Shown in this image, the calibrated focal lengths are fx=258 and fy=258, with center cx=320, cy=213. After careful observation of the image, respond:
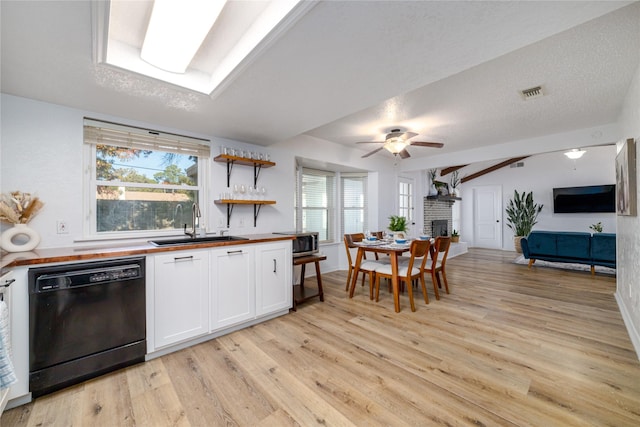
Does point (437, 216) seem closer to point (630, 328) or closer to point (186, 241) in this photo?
point (630, 328)

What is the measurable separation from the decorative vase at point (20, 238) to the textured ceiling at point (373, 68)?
1065 mm

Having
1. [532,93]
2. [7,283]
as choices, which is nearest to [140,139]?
[7,283]

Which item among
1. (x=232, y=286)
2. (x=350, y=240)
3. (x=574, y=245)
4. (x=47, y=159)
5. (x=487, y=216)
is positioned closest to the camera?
(x=47, y=159)

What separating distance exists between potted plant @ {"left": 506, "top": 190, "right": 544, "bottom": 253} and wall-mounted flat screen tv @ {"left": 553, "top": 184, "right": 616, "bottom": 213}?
0.46m

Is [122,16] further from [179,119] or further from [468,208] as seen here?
[468,208]

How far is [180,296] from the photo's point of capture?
86.4 inches

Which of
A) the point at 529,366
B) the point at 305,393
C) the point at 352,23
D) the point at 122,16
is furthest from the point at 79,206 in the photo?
the point at 529,366

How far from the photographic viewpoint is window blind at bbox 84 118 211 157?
2.38 m

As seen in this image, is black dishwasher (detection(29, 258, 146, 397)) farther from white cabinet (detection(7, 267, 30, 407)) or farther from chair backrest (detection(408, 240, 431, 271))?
chair backrest (detection(408, 240, 431, 271))

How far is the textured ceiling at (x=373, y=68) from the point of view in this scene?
4.27ft

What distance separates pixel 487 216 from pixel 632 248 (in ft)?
21.5

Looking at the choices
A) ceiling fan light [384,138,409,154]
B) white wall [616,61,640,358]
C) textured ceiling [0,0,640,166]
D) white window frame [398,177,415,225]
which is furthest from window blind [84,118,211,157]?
white window frame [398,177,415,225]

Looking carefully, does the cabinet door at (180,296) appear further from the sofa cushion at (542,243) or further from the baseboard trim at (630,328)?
the sofa cushion at (542,243)

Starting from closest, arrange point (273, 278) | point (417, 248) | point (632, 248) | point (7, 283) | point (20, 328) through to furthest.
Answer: point (7, 283)
point (20, 328)
point (632, 248)
point (273, 278)
point (417, 248)
